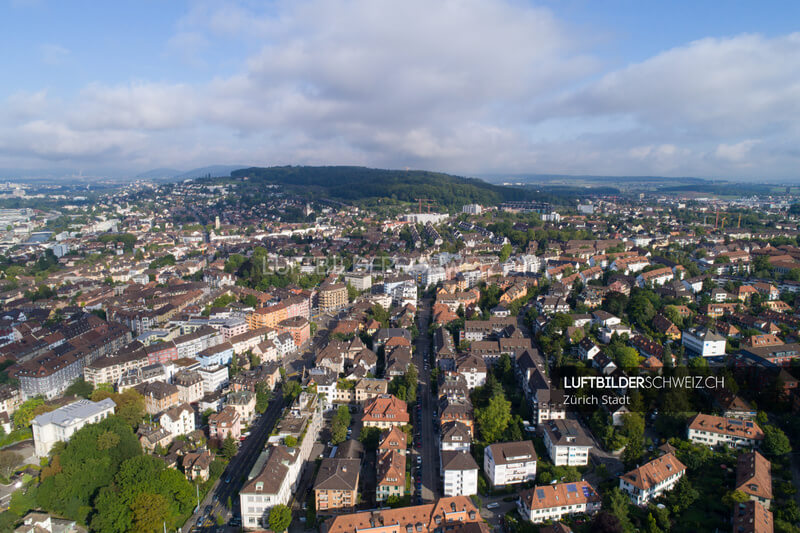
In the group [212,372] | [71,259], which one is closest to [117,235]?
[71,259]

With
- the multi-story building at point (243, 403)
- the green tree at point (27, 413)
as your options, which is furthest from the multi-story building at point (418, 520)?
the green tree at point (27, 413)

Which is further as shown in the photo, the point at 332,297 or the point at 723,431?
the point at 332,297

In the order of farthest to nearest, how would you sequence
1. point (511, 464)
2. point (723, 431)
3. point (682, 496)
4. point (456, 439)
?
point (723, 431) < point (456, 439) < point (511, 464) < point (682, 496)

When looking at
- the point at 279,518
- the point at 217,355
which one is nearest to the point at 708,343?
the point at 279,518

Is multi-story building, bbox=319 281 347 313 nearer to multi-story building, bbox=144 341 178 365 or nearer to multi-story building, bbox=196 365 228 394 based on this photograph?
multi-story building, bbox=144 341 178 365

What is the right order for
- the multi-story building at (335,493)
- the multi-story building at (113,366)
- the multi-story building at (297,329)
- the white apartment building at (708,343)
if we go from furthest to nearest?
the multi-story building at (297,329)
the white apartment building at (708,343)
the multi-story building at (113,366)
the multi-story building at (335,493)

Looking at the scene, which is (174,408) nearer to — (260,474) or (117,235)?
(260,474)

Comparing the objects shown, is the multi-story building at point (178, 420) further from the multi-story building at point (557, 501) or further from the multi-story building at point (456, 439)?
the multi-story building at point (557, 501)

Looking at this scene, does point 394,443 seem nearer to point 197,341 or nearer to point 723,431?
point 723,431
